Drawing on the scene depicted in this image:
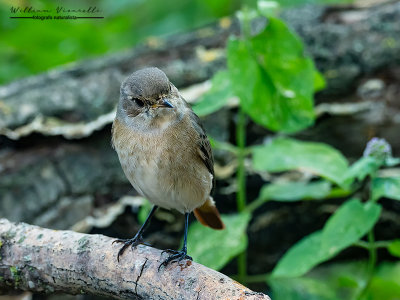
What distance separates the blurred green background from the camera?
5438 millimetres

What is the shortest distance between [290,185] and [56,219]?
1558 mm

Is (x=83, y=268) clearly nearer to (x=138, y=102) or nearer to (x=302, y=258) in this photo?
(x=138, y=102)

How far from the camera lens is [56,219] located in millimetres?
3928

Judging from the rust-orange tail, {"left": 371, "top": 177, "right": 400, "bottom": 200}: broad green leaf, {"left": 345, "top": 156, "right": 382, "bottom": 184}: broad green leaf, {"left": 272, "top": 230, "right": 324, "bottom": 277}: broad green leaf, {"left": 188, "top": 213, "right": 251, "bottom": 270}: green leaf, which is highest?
{"left": 345, "top": 156, "right": 382, "bottom": 184}: broad green leaf

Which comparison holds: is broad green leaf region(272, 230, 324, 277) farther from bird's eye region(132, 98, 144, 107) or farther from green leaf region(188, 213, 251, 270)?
bird's eye region(132, 98, 144, 107)

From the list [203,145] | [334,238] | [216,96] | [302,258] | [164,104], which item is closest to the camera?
[164,104]

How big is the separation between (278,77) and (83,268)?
184 cm

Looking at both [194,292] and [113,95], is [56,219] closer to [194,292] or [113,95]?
[113,95]

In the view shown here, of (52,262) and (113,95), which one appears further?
(113,95)

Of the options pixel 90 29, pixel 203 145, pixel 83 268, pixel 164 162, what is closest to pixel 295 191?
pixel 203 145

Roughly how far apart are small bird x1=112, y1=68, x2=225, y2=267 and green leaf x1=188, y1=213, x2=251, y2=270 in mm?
471

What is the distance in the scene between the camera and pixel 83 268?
2.55m

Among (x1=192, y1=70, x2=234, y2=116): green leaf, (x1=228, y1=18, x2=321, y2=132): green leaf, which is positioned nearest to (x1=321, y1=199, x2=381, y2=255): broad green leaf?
(x1=228, y1=18, x2=321, y2=132): green leaf

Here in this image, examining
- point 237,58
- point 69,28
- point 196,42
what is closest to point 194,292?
point 237,58
